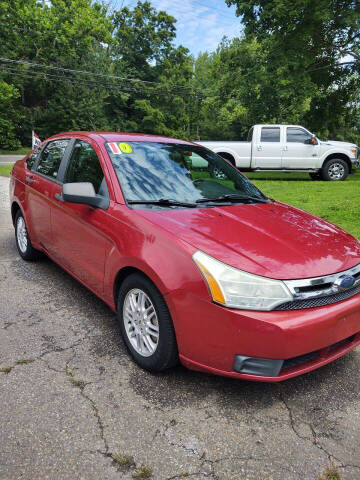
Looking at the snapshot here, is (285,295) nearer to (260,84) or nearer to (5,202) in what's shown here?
(5,202)

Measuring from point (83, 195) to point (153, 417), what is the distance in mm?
1701

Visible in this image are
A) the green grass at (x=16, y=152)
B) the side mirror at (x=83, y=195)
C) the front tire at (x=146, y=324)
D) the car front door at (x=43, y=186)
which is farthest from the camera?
the green grass at (x=16, y=152)

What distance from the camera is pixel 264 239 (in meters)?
2.51

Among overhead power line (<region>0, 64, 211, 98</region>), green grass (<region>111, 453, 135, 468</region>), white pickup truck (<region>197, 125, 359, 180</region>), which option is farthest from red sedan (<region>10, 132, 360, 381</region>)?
overhead power line (<region>0, 64, 211, 98</region>)

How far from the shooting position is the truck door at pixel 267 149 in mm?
13312

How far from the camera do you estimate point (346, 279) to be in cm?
236

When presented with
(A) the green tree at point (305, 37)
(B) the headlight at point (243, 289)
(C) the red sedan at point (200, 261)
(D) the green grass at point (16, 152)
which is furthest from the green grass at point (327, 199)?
(D) the green grass at point (16, 152)

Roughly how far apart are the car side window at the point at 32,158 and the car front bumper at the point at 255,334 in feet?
10.4

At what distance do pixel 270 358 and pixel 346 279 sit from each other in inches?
28.2

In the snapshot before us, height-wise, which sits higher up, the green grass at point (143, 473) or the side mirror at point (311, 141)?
the side mirror at point (311, 141)

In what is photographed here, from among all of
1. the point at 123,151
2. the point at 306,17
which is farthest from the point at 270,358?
the point at 306,17

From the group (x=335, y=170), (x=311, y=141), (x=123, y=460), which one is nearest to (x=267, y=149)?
(x=311, y=141)

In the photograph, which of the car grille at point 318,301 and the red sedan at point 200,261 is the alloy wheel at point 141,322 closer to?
the red sedan at point 200,261

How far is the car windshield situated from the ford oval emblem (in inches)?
47.8
